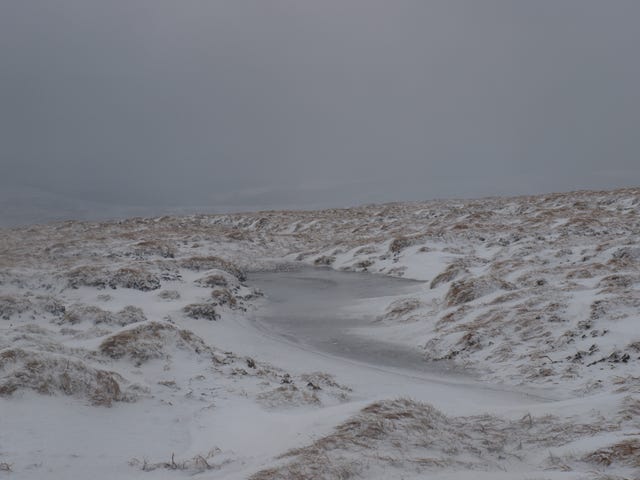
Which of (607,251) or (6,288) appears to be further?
(607,251)

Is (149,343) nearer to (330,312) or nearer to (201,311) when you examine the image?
(201,311)

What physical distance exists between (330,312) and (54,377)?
13.0m

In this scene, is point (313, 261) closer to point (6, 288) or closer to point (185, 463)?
point (6, 288)

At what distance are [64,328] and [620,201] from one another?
150 feet

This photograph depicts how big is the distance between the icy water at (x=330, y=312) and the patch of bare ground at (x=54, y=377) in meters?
7.48

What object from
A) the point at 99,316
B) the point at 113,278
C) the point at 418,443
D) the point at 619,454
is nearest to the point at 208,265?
the point at 113,278

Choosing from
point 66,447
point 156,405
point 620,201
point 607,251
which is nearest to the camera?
point 66,447

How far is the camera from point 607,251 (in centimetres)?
2266

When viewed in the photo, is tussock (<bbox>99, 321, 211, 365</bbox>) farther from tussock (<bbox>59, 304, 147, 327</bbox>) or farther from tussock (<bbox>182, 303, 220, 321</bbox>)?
tussock (<bbox>182, 303, 220, 321</bbox>)

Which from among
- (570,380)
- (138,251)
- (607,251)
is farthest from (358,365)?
(138,251)

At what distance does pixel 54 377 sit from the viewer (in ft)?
25.5

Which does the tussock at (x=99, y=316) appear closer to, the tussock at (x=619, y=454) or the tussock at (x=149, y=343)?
the tussock at (x=149, y=343)

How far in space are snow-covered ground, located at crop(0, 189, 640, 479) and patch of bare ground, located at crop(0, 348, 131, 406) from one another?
1.0 inches

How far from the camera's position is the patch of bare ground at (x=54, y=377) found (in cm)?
753
